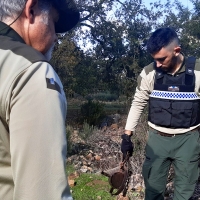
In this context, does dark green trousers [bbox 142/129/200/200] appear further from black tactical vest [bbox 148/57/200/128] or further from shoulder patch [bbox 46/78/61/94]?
shoulder patch [bbox 46/78/61/94]

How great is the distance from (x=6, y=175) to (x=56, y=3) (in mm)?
590

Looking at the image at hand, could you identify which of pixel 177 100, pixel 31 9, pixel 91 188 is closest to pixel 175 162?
pixel 177 100

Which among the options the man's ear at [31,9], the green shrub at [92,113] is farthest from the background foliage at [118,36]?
the man's ear at [31,9]

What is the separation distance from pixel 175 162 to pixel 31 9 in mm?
3030

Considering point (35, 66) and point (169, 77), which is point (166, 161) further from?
point (35, 66)

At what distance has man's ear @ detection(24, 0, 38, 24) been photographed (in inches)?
46.2

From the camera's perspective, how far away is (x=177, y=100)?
385cm

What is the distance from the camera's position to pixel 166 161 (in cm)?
395

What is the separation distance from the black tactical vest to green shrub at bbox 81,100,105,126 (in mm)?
7608

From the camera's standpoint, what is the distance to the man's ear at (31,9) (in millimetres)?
1174

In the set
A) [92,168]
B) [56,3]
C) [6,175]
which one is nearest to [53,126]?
[6,175]

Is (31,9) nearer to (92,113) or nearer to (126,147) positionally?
(126,147)

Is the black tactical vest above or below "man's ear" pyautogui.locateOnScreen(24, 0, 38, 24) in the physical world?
below

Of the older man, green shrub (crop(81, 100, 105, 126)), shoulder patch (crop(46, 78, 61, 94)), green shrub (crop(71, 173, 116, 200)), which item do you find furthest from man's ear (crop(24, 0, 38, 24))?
green shrub (crop(81, 100, 105, 126))
